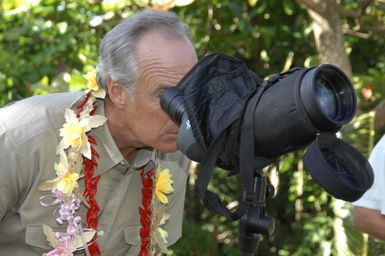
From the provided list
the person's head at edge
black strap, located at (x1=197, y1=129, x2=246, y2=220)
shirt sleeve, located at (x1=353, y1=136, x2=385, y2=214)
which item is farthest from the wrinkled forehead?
shirt sleeve, located at (x1=353, y1=136, x2=385, y2=214)

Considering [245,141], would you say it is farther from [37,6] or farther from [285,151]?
[37,6]

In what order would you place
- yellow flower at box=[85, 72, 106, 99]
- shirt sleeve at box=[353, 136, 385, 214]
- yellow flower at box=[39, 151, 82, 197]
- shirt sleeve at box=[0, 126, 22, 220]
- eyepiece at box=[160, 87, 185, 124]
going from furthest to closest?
shirt sleeve at box=[353, 136, 385, 214] < yellow flower at box=[85, 72, 106, 99] < yellow flower at box=[39, 151, 82, 197] < shirt sleeve at box=[0, 126, 22, 220] < eyepiece at box=[160, 87, 185, 124]

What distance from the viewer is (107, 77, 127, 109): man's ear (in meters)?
2.79

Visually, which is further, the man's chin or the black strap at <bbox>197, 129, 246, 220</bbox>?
the man's chin

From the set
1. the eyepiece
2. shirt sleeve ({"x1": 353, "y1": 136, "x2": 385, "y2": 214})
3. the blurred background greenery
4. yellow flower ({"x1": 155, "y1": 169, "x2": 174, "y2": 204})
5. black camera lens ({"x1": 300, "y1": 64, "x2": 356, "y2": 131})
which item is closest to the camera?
black camera lens ({"x1": 300, "y1": 64, "x2": 356, "y2": 131})

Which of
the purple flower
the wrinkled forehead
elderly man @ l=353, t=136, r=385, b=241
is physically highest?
the wrinkled forehead

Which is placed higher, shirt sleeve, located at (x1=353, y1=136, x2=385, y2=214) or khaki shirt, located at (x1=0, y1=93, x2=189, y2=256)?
khaki shirt, located at (x1=0, y1=93, x2=189, y2=256)

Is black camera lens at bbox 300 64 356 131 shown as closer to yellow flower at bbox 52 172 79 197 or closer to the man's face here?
the man's face

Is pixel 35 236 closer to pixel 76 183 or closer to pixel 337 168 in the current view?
pixel 76 183

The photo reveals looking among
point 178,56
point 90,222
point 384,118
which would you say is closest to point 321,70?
point 178,56

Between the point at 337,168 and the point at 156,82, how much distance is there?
2.62 feet

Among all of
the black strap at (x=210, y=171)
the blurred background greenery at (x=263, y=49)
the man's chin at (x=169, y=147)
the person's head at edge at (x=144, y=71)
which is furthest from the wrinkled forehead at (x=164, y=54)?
the blurred background greenery at (x=263, y=49)

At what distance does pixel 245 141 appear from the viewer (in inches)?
79.9

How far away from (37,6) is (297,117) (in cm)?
340
